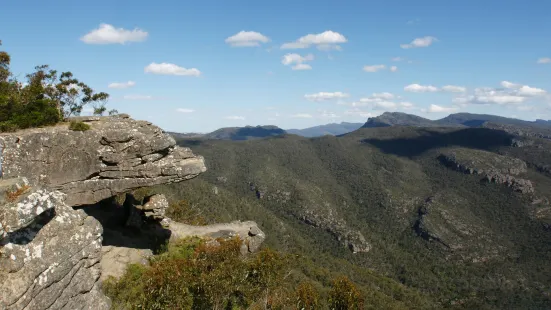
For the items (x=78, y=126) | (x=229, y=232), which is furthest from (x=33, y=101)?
(x=229, y=232)

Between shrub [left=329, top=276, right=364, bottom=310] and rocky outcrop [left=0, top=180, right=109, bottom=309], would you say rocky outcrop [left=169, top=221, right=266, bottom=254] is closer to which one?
shrub [left=329, top=276, right=364, bottom=310]

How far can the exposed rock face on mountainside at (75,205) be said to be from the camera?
12250mm

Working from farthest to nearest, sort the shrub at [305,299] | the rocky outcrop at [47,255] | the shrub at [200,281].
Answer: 1. the shrub at [305,299]
2. the shrub at [200,281]
3. the rocky outcrop at [47,255]

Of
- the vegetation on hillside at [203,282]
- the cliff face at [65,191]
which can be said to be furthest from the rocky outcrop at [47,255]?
the vegetation on hillside at [203,282]

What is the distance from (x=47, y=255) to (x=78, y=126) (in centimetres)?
1269

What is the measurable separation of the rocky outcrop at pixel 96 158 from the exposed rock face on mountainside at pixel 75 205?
5 cm

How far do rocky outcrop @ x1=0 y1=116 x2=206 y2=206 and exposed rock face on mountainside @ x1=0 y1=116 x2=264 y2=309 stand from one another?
54 mm

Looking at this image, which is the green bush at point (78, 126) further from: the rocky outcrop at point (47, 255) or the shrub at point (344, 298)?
the shrub at point (344, 298)

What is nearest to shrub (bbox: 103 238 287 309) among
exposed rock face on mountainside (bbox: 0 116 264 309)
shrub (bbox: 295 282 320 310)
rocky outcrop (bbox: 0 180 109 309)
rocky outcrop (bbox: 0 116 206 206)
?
exposed rock face on mountainside (bbox: 0 116 264 309)

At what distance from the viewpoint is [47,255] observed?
42.9ft

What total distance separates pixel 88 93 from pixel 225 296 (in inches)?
1124

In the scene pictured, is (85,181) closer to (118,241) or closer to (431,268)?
(118,241)

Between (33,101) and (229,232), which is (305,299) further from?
(33,101)

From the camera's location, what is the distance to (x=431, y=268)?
7165 inches
